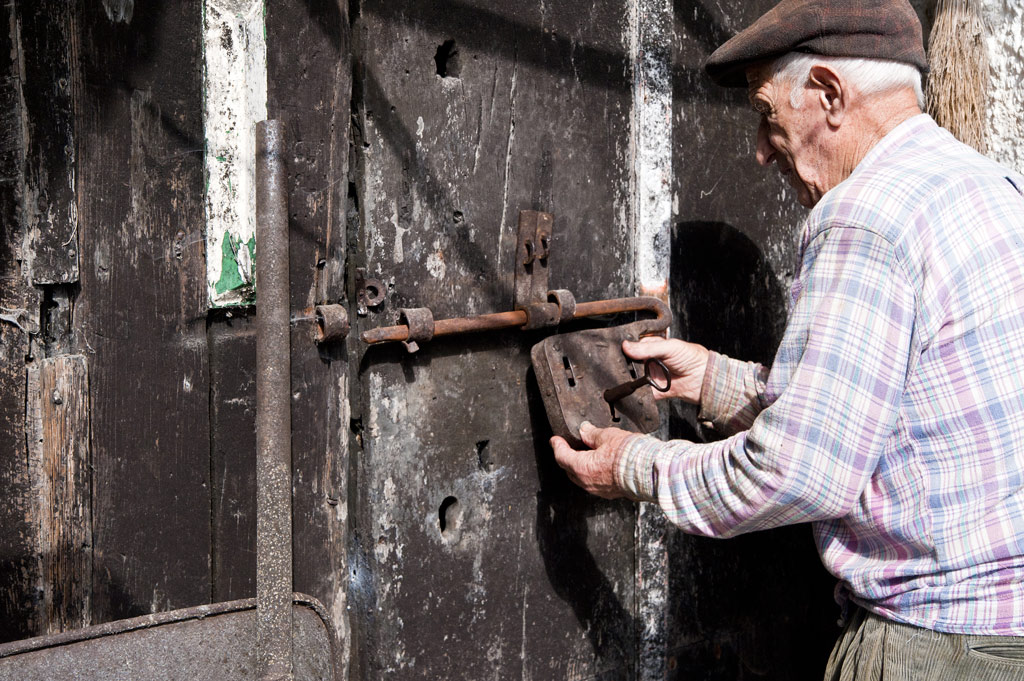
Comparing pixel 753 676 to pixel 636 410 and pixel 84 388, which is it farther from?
pixel 84 388

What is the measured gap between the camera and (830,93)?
133cm

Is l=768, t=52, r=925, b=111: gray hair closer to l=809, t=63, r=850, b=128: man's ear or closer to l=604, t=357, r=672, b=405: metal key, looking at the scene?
l=809, t=63, r=850, b=128: man's ear

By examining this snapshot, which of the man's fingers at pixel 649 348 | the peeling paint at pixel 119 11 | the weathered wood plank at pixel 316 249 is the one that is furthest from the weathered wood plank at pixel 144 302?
the man's fingers at pixel 649 348

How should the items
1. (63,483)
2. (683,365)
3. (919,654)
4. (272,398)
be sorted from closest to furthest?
(272,398)
(919,654)
(63,483)
(683,365)

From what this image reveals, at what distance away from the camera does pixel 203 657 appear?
1162mm

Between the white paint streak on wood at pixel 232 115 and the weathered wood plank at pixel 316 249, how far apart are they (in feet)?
0.15

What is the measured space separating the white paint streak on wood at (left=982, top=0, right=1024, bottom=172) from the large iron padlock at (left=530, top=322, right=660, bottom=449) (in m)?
1.06

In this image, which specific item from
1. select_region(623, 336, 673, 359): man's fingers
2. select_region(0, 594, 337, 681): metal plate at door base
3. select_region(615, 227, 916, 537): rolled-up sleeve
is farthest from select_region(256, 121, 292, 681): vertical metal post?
select_region(623, 336, 673, 359): man's fingers

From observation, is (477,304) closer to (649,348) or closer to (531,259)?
(531,259)

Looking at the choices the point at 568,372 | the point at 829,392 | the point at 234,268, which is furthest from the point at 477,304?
the point at 829,392

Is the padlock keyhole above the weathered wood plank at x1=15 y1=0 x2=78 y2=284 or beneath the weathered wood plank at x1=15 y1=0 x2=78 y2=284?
beneath

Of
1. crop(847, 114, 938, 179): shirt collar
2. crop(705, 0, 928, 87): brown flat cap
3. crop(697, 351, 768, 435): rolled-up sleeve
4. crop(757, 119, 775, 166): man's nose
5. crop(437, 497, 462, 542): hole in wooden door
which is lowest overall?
crop(437, 497, 462, 542): hole in wooden door

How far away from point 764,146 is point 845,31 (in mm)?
243

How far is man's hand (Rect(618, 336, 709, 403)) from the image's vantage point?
1.69 m
